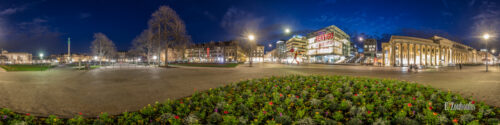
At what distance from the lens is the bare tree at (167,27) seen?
33.2 metres

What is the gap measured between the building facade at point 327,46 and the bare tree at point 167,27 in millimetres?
80870

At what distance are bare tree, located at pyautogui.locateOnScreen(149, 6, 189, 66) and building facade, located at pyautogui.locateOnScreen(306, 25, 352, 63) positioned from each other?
80.9m

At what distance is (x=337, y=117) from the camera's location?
392 cm

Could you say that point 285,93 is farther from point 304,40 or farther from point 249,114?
point 304,40

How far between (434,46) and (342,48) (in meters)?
37.1

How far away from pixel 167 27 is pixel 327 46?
281ft

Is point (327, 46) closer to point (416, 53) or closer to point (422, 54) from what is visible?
point (416, 53)

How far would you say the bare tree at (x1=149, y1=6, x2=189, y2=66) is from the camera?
3319 centimetres

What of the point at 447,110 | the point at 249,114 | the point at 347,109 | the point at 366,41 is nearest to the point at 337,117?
the point at 347,109

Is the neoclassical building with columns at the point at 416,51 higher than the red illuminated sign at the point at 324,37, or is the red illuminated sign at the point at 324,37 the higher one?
the red illuminated sign at the point at 324,37

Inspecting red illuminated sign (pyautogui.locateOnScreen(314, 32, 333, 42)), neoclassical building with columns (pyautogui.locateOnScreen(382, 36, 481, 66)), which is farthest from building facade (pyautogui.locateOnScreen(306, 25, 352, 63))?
neoclassical building with columns (pyautogui.locateOnScreen(382, 36, 481, 66))

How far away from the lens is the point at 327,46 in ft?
320

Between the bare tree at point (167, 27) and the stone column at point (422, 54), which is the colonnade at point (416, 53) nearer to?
the stone column at point (422, 54)

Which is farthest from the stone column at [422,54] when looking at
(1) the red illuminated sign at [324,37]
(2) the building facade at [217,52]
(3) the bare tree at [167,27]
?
(2) the building facade at [217,52]
